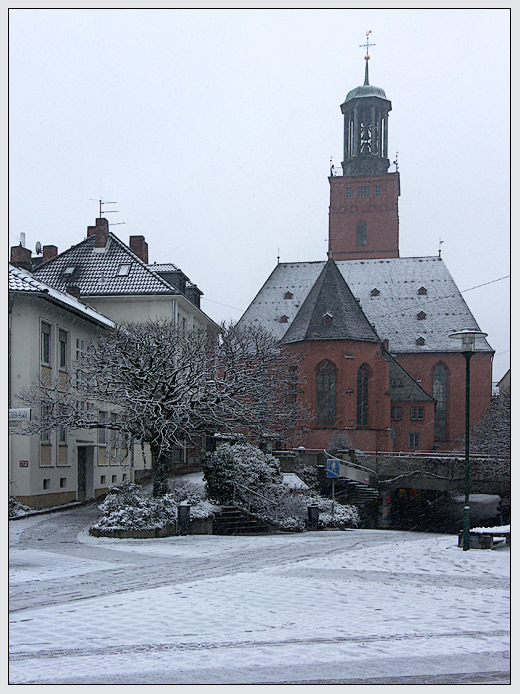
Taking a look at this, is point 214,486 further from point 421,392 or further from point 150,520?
point 421,392

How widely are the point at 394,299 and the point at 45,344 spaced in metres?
46.0

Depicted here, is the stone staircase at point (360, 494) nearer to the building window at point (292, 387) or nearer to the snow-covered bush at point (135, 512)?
the building window at point (292, 387)

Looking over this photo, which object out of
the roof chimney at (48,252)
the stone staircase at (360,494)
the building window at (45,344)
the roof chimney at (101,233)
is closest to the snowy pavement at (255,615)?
the building window at (45,344)

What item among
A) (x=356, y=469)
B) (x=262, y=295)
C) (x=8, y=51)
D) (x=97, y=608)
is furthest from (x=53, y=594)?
(x=262, y=295)

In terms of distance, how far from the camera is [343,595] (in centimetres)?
1152

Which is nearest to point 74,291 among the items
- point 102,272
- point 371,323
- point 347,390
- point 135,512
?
point 102,272

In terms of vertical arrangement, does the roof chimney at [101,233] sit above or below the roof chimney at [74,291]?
above

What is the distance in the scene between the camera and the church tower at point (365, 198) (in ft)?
253

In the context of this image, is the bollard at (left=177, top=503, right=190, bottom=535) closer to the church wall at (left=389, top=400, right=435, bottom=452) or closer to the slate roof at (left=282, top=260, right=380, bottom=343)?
the slate roof at (left=282, top=260, right=380, bottom=343)

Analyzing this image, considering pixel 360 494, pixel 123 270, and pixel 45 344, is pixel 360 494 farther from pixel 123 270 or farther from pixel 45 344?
pixel 45 344

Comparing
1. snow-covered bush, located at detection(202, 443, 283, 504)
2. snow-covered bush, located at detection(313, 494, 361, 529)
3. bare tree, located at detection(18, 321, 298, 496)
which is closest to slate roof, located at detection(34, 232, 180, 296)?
snow-covered bush, located at detection(313, 494, 361, 529)

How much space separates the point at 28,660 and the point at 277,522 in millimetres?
18619

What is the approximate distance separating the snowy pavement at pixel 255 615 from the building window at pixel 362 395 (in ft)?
118

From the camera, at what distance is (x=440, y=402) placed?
2512 inches
